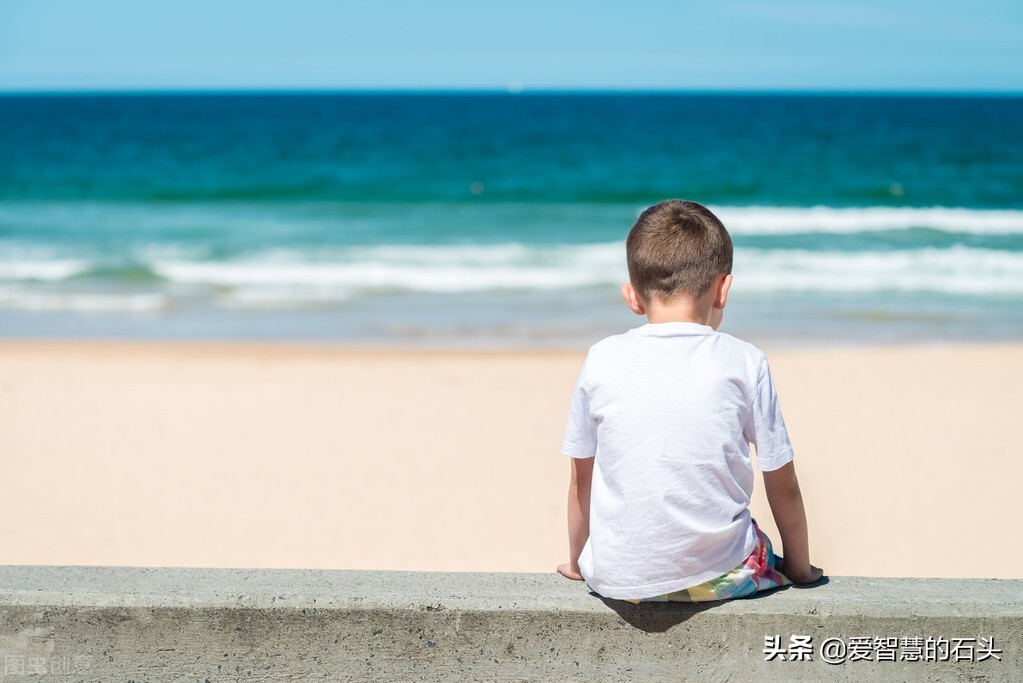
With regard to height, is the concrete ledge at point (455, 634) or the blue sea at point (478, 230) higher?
the blue sea at point (478, 230)

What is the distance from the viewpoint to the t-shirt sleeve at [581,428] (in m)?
2.14

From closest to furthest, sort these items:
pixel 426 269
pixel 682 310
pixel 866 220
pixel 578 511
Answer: pixel 682 310
pixel 578 511
pixel 426 269
pixel 866 220

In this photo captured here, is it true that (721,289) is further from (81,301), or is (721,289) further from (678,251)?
(81,301)

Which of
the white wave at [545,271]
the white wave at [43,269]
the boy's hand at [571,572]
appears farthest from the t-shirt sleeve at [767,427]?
the white wave at [43,269]

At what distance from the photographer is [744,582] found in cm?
210

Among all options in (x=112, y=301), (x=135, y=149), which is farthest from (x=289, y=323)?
(x=135, y=149)

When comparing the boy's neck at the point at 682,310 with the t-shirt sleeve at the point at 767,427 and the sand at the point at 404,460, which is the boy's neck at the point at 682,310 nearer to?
the t-shirt sleeve at the point at 767,427

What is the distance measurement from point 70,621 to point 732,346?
1573 mm

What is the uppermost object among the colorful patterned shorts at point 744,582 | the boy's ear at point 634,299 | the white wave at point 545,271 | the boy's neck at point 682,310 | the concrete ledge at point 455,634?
the white wave at point 545,271

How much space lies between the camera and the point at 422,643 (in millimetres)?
2033

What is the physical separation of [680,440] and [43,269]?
1272 centimetres

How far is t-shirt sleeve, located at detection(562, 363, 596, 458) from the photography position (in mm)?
2141

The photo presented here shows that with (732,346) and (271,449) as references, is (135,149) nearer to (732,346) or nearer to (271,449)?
(271,449)

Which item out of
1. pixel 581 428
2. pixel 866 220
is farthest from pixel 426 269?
pixel 581 428
